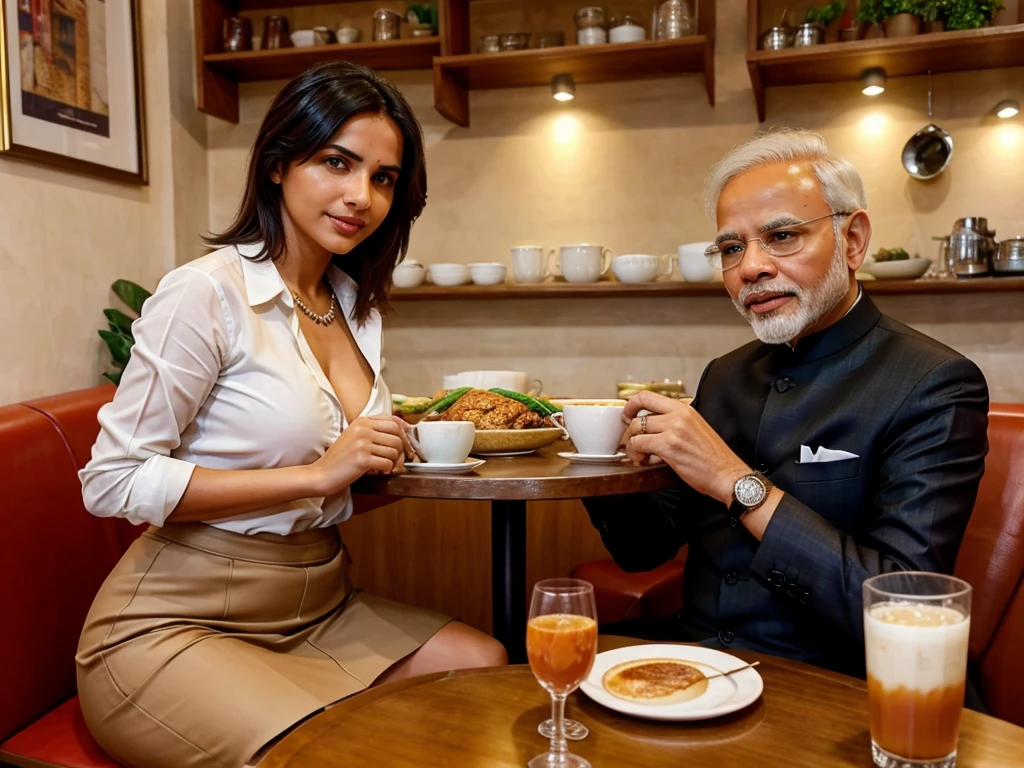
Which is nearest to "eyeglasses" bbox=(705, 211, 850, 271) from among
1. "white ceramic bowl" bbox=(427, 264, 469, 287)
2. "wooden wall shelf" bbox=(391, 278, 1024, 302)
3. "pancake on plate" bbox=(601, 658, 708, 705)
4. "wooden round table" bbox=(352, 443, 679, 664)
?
"wooden round table" bbox=(352, 443, 679, 664)

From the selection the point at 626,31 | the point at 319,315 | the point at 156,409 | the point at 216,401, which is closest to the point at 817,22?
the point at 626,31

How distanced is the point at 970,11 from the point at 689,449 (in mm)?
2316

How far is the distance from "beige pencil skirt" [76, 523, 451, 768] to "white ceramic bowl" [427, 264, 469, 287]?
6.28 ft

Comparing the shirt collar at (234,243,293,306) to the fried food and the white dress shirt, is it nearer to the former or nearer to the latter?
the white dress shirt

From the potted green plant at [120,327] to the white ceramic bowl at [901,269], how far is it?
101 inches

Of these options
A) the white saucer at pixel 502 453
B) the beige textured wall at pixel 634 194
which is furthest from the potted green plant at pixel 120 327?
the white saucer at pixel 502 453

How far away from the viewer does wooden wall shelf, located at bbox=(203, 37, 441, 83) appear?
11.8 ft

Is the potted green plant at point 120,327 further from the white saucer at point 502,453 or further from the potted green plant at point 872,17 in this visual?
the potted green plant at point 872,17

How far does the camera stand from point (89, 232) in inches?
127

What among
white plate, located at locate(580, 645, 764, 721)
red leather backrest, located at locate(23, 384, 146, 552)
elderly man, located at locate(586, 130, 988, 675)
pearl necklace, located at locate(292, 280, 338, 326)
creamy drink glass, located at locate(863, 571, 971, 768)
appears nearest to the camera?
creamy drink glass, located at locate(863, 571, 971, 768)

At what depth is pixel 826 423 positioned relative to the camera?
1.63 meters

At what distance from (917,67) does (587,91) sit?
1234 mm

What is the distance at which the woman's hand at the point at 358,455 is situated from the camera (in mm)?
1547

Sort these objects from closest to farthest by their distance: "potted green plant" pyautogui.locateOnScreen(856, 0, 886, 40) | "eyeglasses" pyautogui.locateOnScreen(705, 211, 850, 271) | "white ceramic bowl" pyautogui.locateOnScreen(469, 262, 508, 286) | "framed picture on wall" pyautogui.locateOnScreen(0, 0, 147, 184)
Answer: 1. "eyeglasses" pyautogui.locateOnScreen(705, 211, 850, 271)
2. "framed picture on wall" pyautogui.locateOnScreen(0, 0, 147, 184)
3. "potted green plant" pyautogui.locateOnScreen(856, 0, 886, 40)
4. "white ceramic bowl" pyautogui.locateOnScreen(469, 262, 508, 286)
